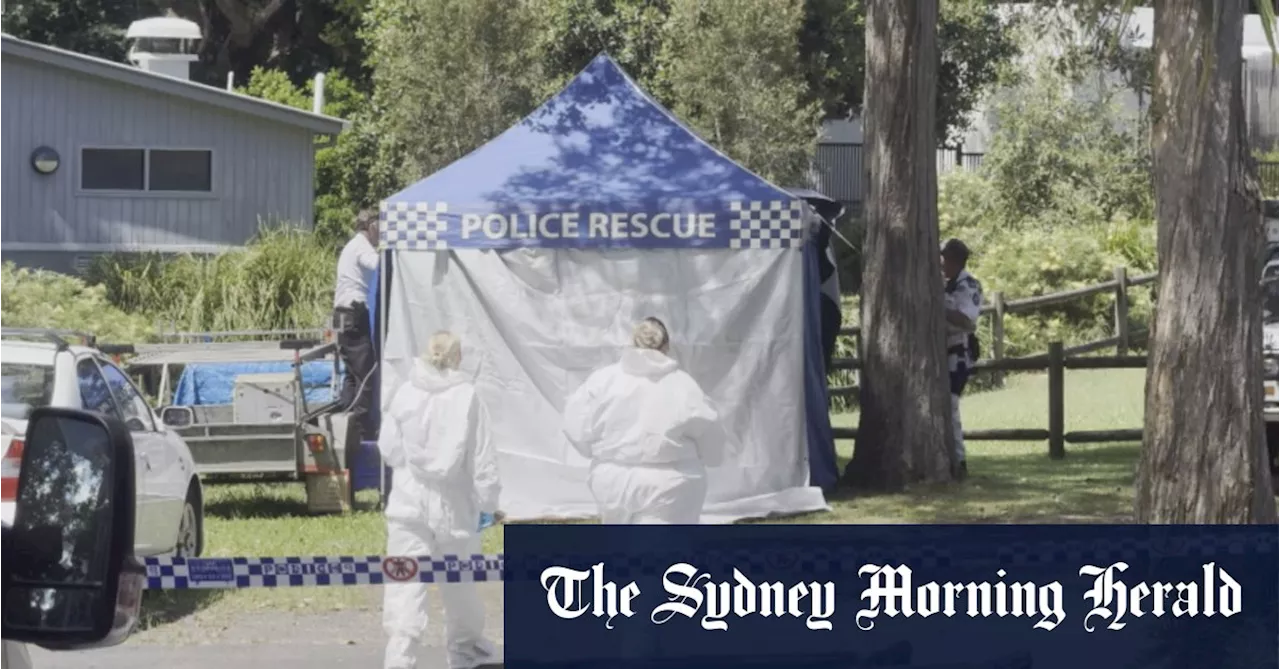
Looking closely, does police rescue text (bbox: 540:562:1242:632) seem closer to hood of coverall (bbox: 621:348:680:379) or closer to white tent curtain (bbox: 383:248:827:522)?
hood of coverall (bbox: 621:348:680:379)

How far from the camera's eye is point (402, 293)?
14.5 m

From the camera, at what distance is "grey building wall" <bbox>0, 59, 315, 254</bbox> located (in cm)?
2611

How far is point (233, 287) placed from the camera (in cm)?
2459

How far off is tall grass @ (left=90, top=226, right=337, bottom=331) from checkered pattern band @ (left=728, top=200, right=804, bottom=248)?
10.6 meters

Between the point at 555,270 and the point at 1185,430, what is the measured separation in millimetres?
5862

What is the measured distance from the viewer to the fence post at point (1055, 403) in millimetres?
18016

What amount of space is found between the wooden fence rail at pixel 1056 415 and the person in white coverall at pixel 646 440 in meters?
8.33

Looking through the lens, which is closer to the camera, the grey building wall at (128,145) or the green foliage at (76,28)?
the grey building wall at (128,145)

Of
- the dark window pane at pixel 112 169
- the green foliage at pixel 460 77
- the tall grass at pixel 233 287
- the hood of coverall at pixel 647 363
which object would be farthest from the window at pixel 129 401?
the green foliage at pixel 460 77

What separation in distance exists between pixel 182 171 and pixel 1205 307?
1965cm

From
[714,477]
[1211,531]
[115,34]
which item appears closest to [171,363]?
[714,477]

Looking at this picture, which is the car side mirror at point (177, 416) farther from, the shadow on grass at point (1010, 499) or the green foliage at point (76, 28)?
the green foliage at point (76, 28)

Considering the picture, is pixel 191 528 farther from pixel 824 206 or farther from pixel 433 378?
pixel 824 206

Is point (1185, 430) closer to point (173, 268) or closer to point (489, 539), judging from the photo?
point (489, 539)
